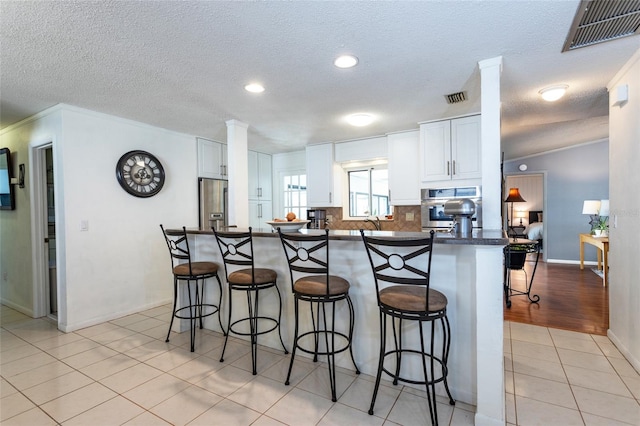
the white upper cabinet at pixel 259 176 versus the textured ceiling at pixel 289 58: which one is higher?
the textured ceiling at pixel 289 58

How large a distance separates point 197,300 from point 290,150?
3237 millimetres

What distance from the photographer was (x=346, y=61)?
224 cm

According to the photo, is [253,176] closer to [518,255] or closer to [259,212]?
[259,212]

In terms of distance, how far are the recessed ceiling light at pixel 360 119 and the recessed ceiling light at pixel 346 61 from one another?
3.77 ft

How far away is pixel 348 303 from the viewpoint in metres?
2.26

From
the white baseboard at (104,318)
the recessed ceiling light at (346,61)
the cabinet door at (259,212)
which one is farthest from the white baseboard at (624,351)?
the white baseboard at (104,318)

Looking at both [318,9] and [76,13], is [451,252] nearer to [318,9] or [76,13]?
[318,9]

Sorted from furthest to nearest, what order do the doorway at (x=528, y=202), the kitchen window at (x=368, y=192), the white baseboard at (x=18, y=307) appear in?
the doorway at (x=528, y=202) → the kitchen window at (x=368, y=192) → the white baseboard at (x=18, y=307)

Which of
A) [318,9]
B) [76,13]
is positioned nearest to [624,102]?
[318,9]

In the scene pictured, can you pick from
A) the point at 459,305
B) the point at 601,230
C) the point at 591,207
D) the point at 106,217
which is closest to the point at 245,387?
the point at 459,305

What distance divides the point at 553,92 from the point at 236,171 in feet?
10.9

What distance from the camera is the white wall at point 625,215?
2.28 m

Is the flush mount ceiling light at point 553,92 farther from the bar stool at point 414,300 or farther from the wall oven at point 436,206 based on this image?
the bar stool at point 414,300

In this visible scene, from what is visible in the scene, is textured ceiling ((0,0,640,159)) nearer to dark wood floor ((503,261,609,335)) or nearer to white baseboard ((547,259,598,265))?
dark wood floor ((503,261,609,335))
